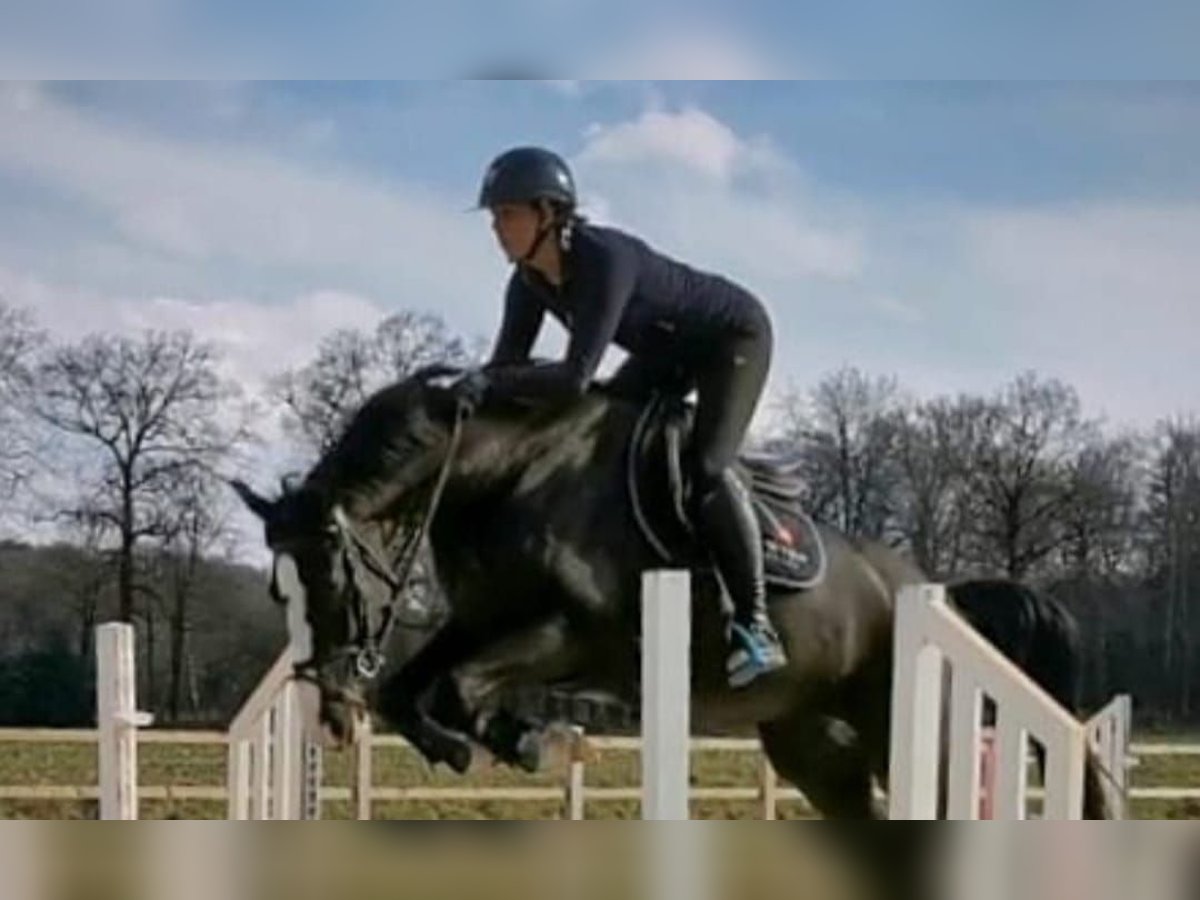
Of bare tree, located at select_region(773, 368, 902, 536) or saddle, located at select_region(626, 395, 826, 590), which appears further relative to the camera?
bare tree, located at select_region(773, 368, 902, 536)

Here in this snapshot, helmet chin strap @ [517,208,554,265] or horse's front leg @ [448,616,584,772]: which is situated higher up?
helmet chin strap @ [517,208,554,265]

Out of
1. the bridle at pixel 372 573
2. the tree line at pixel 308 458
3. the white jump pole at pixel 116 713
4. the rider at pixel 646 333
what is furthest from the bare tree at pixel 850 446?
the white jump pole at pixel 116 713

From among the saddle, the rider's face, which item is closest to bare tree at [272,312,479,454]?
the rider's face

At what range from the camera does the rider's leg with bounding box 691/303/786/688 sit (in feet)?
5.76

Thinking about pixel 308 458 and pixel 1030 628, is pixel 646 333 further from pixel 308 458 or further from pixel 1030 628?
pixel 1030 628

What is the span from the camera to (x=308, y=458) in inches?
75.2

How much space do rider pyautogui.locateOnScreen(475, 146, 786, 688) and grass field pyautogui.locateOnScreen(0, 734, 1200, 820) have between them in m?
0.25

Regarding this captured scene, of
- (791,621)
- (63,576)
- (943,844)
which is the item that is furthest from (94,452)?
(943,844)

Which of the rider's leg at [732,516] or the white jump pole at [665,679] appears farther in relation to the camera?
the rider's leg at [732,516]

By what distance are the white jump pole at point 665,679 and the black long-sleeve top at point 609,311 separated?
46 centimetres

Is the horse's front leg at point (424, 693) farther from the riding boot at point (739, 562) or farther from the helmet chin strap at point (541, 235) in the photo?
the helmet chin strap at point (541, 235)

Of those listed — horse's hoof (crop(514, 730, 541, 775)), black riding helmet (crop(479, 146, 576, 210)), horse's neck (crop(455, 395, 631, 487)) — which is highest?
black riding helmet (crop(479, 146, 576, 210))

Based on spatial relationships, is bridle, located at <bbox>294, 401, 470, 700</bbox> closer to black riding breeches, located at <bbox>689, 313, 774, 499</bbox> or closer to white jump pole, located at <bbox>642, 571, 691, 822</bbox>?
black riding breeches, located at <bbox>689, 313, 774, 499</bbox>

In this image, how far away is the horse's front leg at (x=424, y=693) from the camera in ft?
5.34
